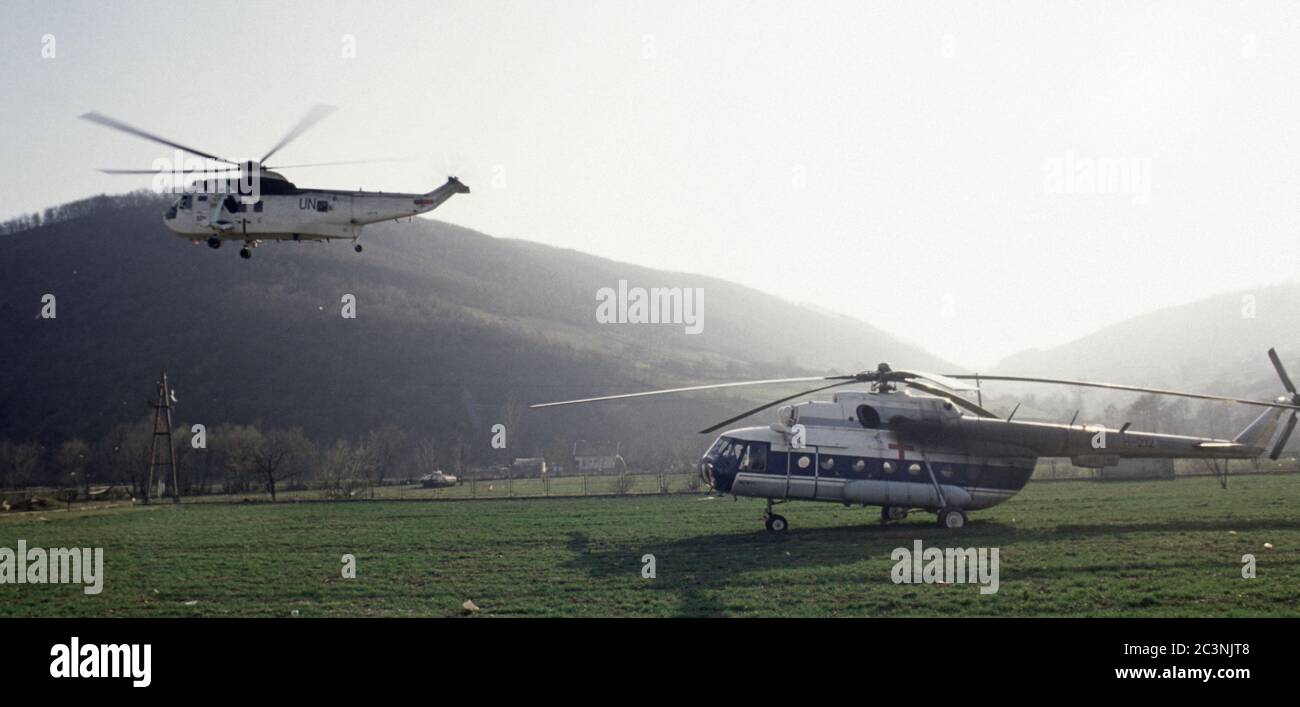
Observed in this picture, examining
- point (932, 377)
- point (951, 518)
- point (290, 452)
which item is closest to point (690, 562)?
point (932, 377)

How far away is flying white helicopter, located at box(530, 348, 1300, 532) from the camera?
2469 centimetres

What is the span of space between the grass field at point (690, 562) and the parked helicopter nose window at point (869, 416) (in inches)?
114

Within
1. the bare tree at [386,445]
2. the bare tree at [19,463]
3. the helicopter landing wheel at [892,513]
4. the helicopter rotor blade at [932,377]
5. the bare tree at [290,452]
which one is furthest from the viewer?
the bare tree at [386,445]

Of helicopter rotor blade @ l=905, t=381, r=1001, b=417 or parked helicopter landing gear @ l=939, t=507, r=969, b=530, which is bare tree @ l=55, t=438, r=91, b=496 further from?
helicopter rotor blade @ l=905, t=381, r=1001, b=417

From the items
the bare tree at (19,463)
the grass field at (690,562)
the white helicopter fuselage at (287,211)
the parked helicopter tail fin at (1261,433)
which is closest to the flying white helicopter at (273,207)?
the white helicopter fuselage at (287,211)

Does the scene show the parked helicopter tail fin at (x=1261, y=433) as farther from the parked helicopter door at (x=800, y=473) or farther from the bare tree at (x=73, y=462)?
the bare tree at (x=73, y=462)

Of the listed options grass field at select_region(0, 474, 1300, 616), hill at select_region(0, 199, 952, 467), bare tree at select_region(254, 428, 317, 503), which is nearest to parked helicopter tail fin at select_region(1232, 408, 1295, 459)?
grass field at select_region(0, 474, 1300, 616)

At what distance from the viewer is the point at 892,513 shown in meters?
27.1

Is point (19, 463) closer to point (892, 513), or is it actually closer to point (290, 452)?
point (290, 452)

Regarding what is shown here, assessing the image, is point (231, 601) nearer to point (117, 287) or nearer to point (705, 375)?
point (705, 375)

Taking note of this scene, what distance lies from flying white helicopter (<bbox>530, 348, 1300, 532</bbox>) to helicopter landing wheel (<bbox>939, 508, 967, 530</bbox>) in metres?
0.03

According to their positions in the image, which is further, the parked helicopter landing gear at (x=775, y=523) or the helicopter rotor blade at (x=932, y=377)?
the parked helicopter landing gear at (x=775, y=523)

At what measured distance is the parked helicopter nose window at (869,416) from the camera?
25.1 metres

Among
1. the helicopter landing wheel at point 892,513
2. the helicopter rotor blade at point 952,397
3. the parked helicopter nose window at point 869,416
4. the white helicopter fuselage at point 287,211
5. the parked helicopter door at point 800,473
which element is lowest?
the helicopter landing wheel at point 892,513
